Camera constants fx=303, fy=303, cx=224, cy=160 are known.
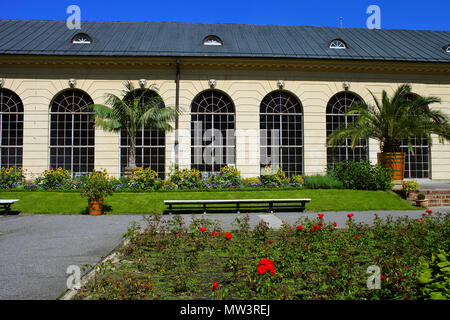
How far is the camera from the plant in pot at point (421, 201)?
1393 centimetres

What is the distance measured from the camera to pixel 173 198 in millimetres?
13938

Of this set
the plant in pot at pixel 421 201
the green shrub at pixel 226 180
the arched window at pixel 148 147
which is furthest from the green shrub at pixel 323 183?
the arched window at pixel 148 147

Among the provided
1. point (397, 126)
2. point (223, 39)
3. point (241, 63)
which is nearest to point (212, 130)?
point (241, 63)

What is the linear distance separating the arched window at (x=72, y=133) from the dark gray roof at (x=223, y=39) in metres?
3.02

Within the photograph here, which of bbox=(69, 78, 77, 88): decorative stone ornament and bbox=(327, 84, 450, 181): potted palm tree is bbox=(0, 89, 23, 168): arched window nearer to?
bbox=(69, 78, 77, 88): decorative stone ornament

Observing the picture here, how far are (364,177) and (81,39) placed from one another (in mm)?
20612

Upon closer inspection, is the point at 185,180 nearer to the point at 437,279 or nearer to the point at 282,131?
the point at 282,131

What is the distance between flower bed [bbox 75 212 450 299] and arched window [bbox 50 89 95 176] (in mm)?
14588

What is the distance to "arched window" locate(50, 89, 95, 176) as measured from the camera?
2012 cm

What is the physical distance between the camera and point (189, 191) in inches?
595

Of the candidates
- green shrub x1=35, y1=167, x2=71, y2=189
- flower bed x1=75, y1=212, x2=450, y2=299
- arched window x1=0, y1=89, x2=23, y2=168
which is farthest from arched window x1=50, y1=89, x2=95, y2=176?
flower bed x1=75, y1=212, x2=450, y2=299

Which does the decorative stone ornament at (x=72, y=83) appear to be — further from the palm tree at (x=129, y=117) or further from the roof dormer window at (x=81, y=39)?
the palm tree at (x=129, y=117)

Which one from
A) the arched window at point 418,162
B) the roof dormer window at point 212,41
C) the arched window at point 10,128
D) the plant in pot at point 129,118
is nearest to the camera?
the plant in pot at point 129,118
